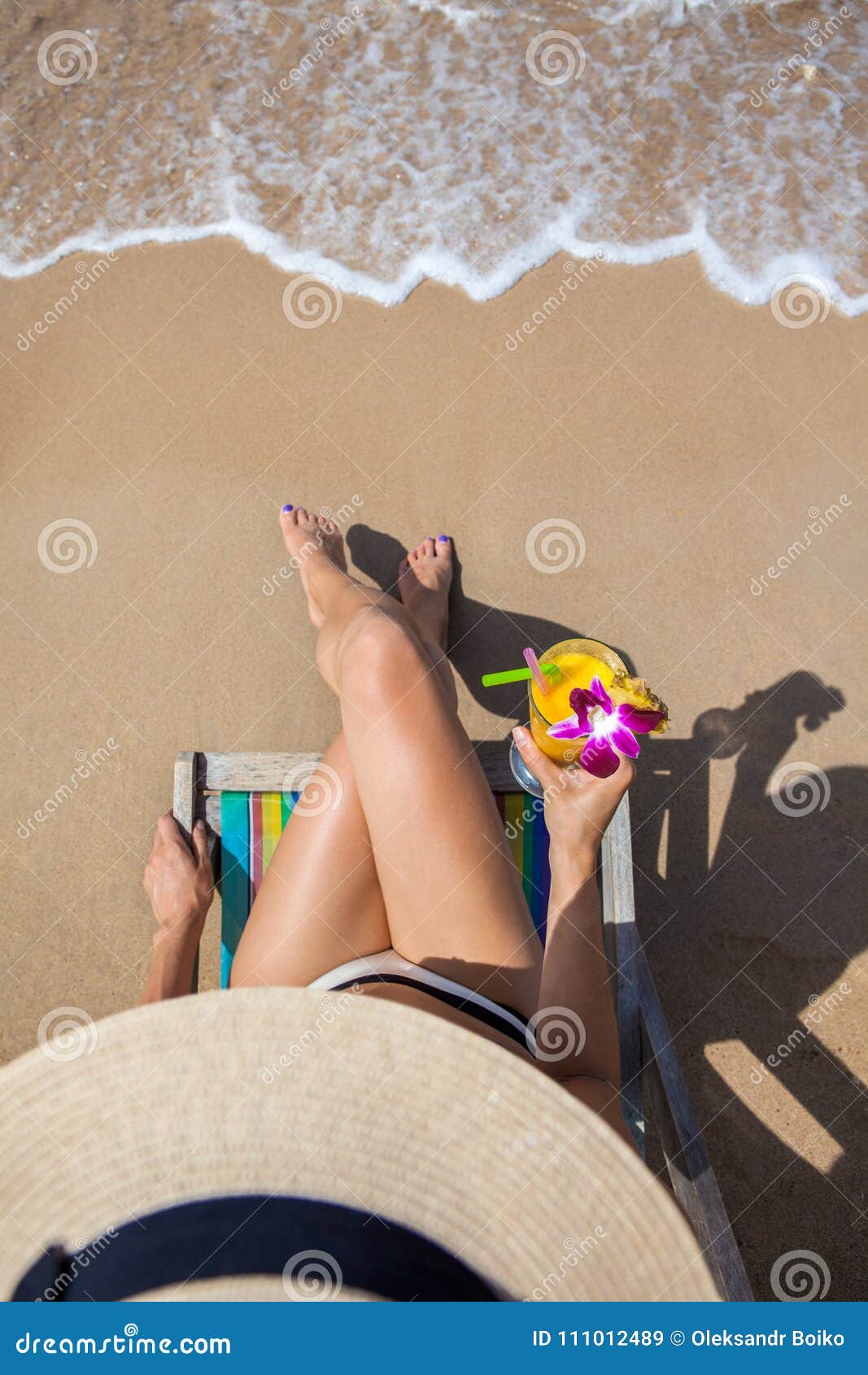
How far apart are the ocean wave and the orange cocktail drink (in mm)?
1639

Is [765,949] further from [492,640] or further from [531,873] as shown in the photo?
[492,640]

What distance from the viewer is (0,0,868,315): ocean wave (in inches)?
119

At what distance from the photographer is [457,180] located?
3094 mm

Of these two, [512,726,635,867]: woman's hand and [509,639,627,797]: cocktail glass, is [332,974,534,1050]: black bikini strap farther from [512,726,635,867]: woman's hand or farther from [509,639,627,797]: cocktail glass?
[509,639,627,797]: cocktail glass

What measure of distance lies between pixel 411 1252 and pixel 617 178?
330 centimetres

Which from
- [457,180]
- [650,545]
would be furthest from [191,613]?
[457,180]

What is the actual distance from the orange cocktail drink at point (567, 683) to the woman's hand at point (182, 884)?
1.01m

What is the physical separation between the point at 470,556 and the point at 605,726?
1.31 metres

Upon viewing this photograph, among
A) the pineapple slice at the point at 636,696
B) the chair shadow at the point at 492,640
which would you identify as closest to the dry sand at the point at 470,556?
the chair shadow at the point at 492,640

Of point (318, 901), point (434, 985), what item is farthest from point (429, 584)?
point (434, 985)

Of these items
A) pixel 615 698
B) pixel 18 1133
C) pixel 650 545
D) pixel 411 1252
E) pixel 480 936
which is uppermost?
pixel 650 545

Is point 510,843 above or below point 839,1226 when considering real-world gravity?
A: above

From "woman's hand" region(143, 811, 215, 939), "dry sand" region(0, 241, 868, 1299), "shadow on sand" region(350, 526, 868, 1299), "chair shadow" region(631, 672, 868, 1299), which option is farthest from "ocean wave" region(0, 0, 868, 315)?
"woman's hand" region(143, 811, 215, 939)
